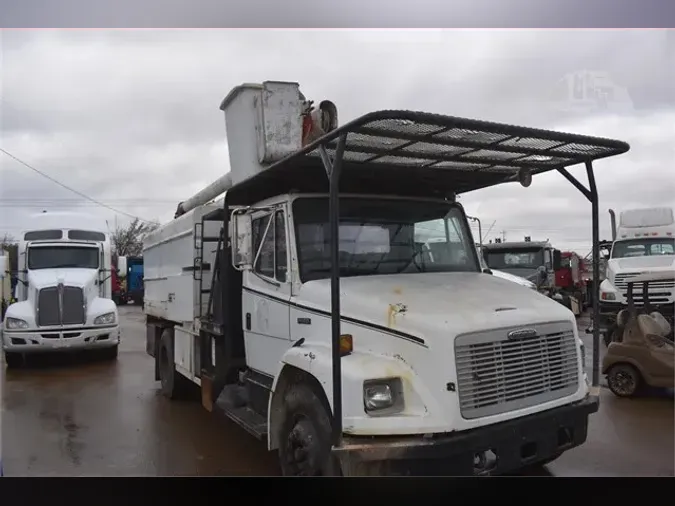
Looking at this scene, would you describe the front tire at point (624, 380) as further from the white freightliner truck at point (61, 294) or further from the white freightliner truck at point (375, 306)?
the white freightliner truck at point (61, 294)

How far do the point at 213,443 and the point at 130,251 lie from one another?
29.2 meters

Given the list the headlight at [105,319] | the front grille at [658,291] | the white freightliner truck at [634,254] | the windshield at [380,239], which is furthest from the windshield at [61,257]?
the front grille at [658,291]

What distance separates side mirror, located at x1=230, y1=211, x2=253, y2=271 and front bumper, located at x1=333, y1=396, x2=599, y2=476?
1.94 m

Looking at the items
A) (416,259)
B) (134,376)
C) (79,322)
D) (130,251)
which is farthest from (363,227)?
(130,251)

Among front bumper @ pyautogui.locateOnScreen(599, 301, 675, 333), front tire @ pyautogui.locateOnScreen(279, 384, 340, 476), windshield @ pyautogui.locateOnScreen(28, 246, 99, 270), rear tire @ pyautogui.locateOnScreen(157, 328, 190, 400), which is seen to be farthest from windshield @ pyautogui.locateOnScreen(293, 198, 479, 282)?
windshield @ pyautogui.locateOnScreen(28, 246, 99, 270)

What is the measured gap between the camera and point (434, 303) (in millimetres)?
3992

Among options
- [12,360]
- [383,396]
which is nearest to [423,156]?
[383,396]

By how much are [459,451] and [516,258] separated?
9607 mm

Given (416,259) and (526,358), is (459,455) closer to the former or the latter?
(526,358)

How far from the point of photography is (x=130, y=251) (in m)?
33.2

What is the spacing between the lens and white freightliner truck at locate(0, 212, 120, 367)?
10.4 meters

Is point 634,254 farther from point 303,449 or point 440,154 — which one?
point 303,449

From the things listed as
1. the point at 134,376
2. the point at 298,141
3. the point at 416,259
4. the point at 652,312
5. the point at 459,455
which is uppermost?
the point at 298,141

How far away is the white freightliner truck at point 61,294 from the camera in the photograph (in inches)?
410
